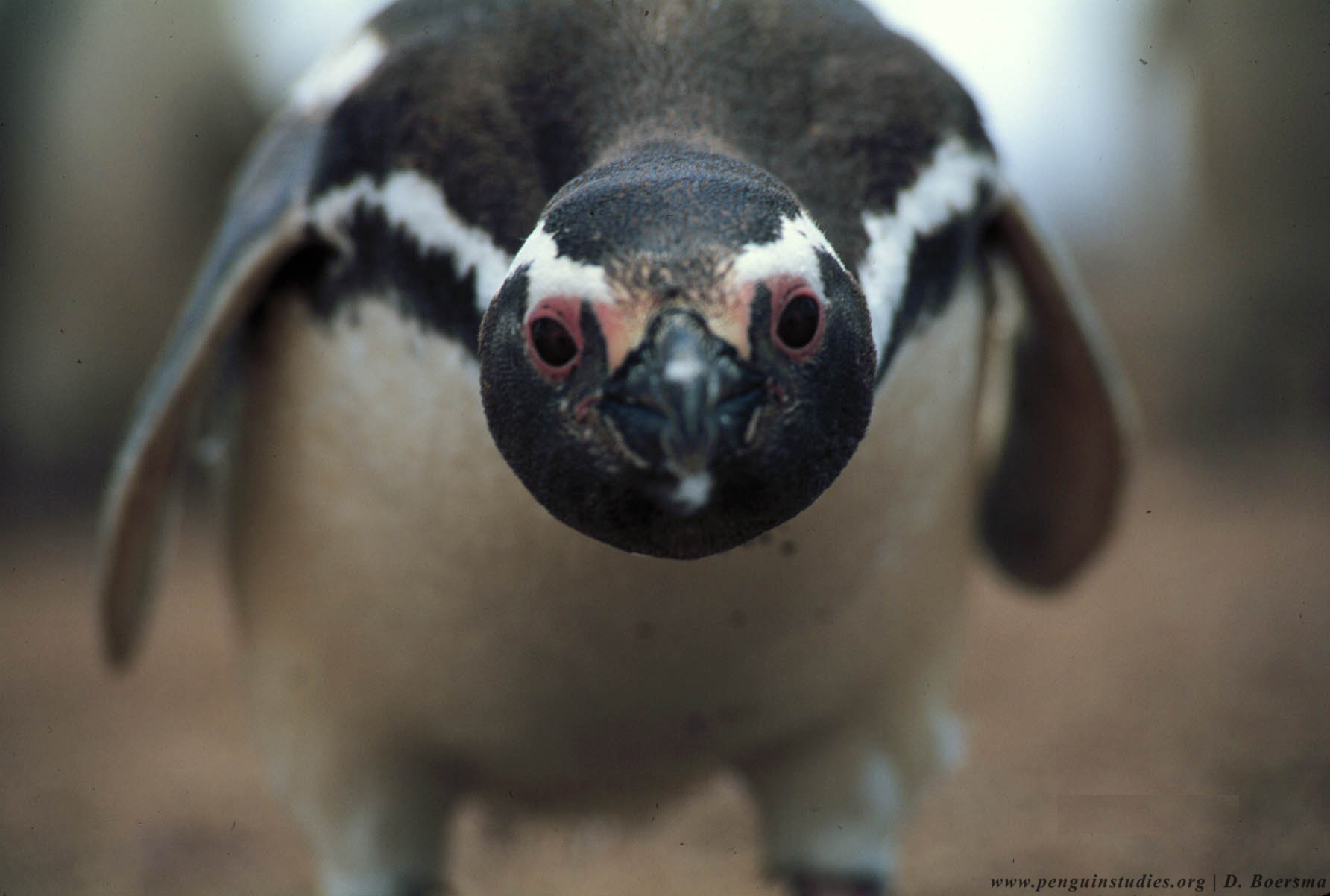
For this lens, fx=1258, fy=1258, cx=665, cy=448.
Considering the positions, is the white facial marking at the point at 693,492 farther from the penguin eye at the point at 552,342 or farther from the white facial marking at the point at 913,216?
the white facial marking at the point at 913,216

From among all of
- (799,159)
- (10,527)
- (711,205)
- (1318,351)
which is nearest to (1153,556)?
(1318,351)

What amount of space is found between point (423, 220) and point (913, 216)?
1.78ft

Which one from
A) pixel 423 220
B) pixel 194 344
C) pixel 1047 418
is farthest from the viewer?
pixel 1047 418

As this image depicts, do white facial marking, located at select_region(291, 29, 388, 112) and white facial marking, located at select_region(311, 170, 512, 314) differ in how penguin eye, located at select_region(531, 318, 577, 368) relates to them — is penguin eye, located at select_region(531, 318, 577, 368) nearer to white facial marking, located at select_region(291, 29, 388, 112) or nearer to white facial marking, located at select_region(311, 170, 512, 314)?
white facial marking, located at select_region(311, 170, 512, 314)

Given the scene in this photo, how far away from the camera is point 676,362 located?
3.02 ft

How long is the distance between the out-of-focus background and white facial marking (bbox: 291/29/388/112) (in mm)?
1148

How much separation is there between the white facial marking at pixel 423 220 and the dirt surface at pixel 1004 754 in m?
1.02

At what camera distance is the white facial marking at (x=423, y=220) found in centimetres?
128

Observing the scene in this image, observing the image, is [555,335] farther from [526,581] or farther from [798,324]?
[526,581]

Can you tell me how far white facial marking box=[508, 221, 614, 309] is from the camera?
952mm

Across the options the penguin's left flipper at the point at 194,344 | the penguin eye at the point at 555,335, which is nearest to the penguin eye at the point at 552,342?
the penguin eye at the point at 555,335

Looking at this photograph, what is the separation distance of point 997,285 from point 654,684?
2.84 feet

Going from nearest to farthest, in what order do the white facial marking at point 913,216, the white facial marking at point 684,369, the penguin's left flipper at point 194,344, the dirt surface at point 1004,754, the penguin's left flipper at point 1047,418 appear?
the white facial marking at point 684,369 < the white facial marking at point 913,216 < the penguin's left flipper at point 194,344 < the penguin's left flipper at point 1047,418 < the dirt surface at point 1004,754

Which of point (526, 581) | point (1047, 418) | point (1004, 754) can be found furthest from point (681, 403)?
point (1004, 754)
